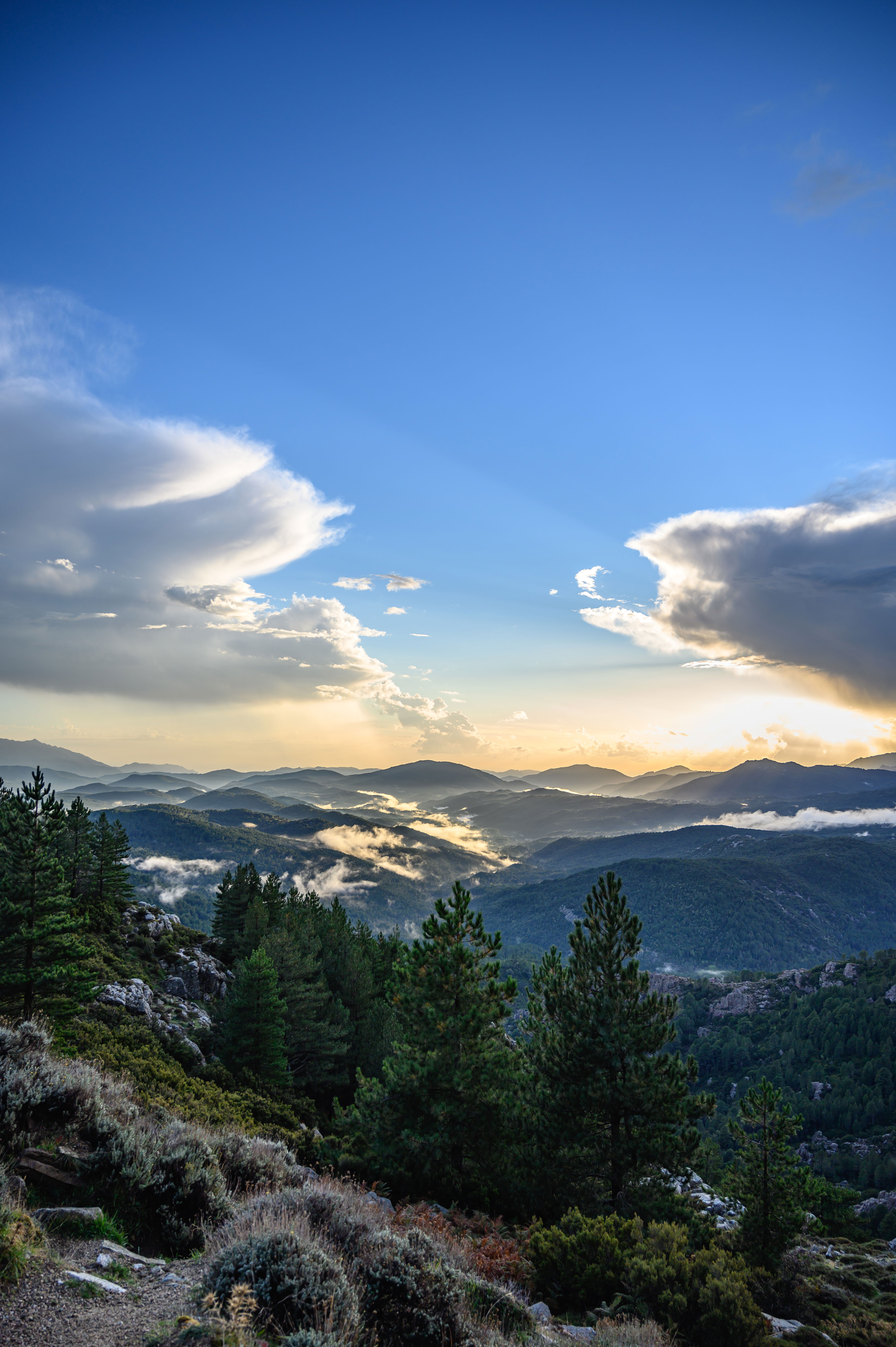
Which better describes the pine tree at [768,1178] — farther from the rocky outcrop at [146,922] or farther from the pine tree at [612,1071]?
the rocky outcrop at [146,922]

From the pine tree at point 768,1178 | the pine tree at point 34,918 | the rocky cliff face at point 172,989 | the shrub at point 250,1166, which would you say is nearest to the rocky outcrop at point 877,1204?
the pine tree at point 768,1178

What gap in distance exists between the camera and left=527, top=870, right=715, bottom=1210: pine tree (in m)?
17.3

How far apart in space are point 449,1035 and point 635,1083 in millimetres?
5546

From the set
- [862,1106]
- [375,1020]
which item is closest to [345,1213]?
[375,1020]

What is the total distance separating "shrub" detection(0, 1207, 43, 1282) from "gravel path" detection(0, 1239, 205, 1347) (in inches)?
5.0

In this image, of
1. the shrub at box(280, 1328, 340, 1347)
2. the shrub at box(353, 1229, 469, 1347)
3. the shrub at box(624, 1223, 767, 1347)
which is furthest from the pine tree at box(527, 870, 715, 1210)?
the shrub at box(280, 1328, 340, 1347)

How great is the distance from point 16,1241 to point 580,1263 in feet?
31.8

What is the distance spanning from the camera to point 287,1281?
6.15 m

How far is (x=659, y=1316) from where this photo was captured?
9.59m

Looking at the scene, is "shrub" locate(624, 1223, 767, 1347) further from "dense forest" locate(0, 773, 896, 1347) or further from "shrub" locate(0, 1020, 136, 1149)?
"shrub" locate(0, 1020, 136, 1149)

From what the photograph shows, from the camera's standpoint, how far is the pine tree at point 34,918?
2325 cm

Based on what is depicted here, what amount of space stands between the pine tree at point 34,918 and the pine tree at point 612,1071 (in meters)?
18.8

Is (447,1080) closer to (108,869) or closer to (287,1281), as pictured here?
(287,1281)

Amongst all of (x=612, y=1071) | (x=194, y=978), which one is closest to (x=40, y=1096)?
(x=612, y=1071)
